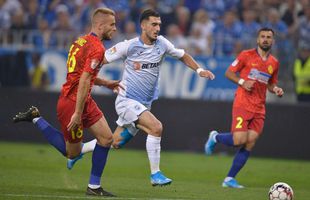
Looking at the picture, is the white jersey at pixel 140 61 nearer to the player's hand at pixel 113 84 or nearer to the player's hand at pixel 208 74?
the player's hand at pixel 113 84

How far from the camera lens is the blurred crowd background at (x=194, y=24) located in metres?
20.9

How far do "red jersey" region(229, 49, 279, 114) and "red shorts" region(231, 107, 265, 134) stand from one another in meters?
0.14

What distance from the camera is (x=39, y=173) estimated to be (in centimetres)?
1457

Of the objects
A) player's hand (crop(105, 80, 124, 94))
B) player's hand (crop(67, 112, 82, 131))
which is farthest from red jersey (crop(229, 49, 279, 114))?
player's hand (crop(67, 112, 82, 131))

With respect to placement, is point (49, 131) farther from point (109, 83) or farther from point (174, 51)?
point (174, 51)

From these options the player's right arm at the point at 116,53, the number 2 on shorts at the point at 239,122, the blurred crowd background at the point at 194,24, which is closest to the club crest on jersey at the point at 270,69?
the number 2 on shorts at the point at 239,122

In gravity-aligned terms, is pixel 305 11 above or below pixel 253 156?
above

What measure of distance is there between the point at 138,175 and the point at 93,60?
4977 millimetres

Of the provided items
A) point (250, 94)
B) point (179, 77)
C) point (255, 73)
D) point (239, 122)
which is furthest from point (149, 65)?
point (179, 77)

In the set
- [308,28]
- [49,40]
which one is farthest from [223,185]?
[49,40]

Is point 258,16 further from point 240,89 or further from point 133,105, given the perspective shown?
point 133,105

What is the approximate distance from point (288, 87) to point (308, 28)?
1567mm

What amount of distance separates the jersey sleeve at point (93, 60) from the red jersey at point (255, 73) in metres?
4.18

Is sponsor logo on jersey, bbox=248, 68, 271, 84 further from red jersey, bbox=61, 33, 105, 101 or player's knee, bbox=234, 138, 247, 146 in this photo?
red jersey, bbox=61, 33, 105, 101
